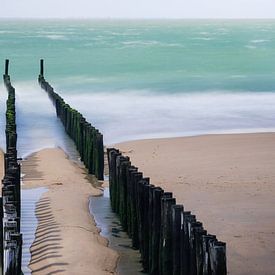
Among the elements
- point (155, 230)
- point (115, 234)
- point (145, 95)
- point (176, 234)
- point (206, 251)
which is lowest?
point (145, 95)

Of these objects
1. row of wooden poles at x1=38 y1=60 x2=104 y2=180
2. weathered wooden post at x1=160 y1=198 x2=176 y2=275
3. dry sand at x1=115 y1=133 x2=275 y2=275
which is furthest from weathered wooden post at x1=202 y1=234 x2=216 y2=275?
row of wooden poles at x1=38 y1=60 x2=104 y2=180

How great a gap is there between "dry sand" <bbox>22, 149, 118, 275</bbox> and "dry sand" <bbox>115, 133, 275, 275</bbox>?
145 cm

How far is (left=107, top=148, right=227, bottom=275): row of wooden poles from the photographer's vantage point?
6.52 m

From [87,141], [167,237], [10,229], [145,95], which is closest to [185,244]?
[167,237]

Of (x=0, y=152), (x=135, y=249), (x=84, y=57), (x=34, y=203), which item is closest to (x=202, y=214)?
(x=135, y=249)

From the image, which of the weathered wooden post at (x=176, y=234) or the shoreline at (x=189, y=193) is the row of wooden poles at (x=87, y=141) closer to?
the shoreline at (x=189, y=193)

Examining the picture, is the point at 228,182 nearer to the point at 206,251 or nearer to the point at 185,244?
the point at 185,244

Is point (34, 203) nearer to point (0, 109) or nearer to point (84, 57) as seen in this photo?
point (0, 109)

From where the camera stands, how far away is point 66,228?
992 cm

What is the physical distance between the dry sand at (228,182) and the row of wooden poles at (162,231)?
97cm

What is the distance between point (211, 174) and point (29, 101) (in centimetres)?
1784

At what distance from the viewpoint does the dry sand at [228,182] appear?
9.35 metres

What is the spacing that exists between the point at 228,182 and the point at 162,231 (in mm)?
5360

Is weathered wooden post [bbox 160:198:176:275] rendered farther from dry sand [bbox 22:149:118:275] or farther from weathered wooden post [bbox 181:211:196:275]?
dry sand [bbox 22:149:118:275]
